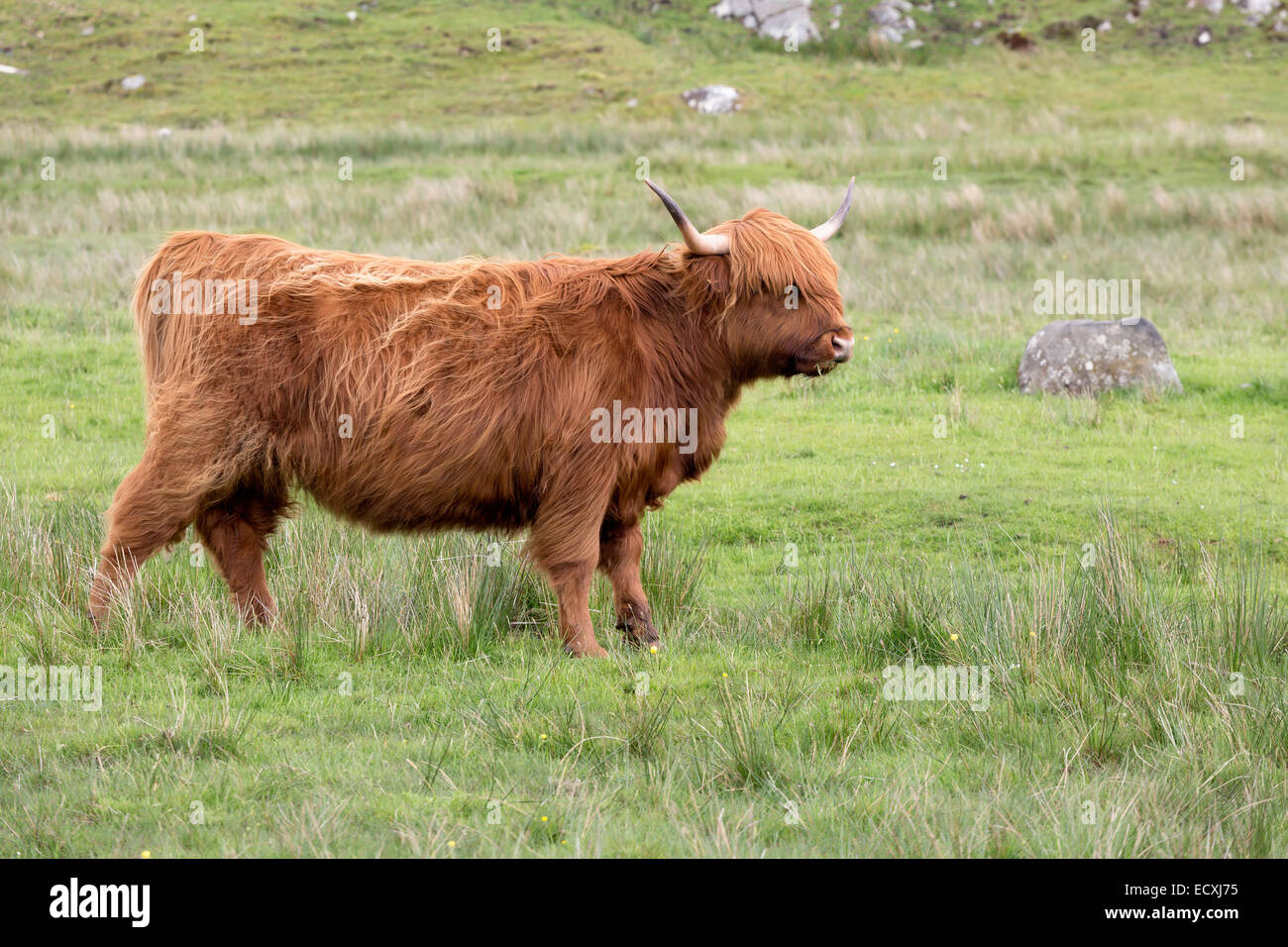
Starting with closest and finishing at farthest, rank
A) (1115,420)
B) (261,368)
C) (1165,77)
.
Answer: (261,368) < (1115,420) < (1165,77)

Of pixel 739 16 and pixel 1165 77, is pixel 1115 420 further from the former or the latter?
pixel 739 16

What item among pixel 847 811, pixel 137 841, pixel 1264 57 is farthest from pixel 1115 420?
pixel 1264 57

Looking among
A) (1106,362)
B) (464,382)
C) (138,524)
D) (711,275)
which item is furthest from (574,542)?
(1106,362)

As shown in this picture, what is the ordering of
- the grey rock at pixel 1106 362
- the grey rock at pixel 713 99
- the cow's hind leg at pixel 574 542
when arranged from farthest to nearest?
the grey rock at pixel 713 99 → the grey rock at pixel 1106 362 → the cow's hind leg at pixel 574 542

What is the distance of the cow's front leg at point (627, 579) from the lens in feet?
16.2

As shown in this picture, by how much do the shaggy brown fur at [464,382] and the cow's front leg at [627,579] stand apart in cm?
9

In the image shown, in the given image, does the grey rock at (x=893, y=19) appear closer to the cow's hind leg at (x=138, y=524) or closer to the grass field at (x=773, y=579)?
the grass field at (x=773, y=579)

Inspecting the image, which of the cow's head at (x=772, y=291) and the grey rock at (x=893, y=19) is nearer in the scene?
the cow's head at (x=772, y=291)

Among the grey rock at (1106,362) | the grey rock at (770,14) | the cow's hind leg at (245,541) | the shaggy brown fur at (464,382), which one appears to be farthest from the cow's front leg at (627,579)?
the grey rock at (770,14)

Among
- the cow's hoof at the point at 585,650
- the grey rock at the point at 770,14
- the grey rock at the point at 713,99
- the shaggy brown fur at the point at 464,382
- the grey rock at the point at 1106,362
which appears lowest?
the grey rock at the point at 713,99

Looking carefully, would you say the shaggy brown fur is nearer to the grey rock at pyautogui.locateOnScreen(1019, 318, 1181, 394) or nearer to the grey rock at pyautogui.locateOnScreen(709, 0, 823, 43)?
the grey rock at pyautogui.locateOnScreen(1019, 318, 1181, 394)

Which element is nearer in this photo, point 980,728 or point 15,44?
point 980,728

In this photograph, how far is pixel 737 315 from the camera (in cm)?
474

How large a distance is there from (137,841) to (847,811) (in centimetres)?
176
